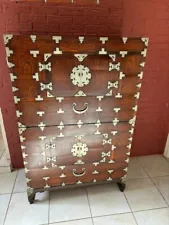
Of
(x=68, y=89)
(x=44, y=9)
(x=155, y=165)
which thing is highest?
(x=44, y=9)

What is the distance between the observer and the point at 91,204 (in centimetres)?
143

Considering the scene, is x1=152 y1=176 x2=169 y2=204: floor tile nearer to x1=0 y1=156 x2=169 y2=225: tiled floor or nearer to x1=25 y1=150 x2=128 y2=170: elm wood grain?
x1=0 y1=156 x2=169 y2=225: tiled floor

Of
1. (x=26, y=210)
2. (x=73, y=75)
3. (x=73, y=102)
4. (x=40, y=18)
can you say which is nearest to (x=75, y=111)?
(x=73, y=102)

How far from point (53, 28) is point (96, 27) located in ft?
1.13

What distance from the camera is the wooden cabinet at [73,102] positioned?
98 centimetres

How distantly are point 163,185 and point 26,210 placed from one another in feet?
3.99

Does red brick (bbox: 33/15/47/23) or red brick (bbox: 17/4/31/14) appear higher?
red brick (bbox: 17/4/31/14)

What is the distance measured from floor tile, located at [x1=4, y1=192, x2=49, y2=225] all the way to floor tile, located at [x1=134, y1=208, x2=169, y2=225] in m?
0.71

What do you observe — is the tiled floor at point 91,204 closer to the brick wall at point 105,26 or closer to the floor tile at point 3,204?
the floor tile at point 3,204

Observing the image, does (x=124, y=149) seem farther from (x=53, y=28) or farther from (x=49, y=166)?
(x=53, y=28)

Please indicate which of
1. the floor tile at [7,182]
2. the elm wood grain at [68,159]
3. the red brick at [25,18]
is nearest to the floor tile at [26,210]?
the floor tile at [7,182]

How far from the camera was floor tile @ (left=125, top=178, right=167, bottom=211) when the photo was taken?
144 centimetres

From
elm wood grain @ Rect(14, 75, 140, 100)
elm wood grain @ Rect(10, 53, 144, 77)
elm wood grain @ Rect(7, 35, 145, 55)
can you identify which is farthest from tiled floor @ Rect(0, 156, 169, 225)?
elm wood grain @ Rect(7, 35, 145, 55)

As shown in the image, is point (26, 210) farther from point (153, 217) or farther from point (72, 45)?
point (72, 45)
